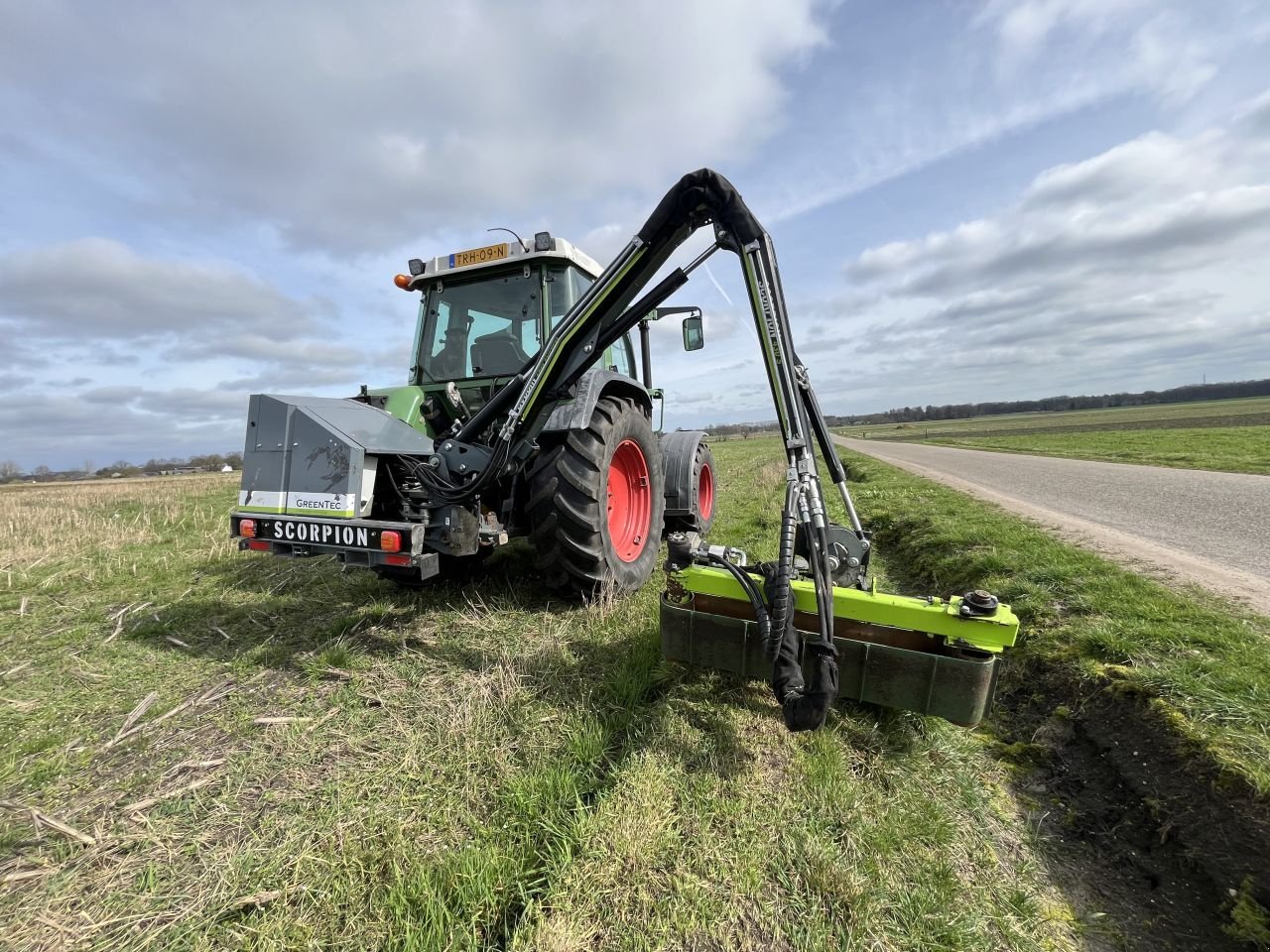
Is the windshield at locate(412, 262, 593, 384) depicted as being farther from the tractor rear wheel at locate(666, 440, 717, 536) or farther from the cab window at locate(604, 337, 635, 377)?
the tractor rear wheel at locate(666, 440, 717, 536)

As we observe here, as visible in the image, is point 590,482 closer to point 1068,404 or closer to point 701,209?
point 701,209

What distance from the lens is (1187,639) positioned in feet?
9.87

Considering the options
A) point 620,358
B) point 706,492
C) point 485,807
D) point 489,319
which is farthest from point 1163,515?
point 485,807

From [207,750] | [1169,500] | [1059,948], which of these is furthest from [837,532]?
[1169,500]

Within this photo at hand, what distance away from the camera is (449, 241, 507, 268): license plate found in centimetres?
443

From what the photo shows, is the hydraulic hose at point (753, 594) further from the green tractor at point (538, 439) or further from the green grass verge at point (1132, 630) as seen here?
the green grass verge at point (1132, 630)

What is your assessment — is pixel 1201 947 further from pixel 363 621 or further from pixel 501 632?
pixel 363 621

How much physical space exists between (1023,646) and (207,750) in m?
4.28

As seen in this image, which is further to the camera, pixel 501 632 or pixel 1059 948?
pixel 501 632

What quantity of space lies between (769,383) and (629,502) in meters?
2.06

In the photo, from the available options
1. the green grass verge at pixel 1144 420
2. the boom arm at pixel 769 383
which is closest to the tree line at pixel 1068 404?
the green grass verge at pixel 1144 420

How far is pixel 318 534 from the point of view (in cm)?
301

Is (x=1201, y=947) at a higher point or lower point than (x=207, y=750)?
higher

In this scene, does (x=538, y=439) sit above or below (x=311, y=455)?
above
